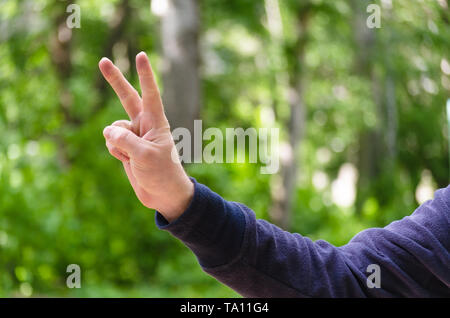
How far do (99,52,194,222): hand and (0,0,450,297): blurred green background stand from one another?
62.1 inches

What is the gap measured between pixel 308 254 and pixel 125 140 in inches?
15.1

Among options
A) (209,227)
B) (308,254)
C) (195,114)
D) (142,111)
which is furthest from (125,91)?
(195,114)

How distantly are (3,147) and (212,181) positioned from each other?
1.41 meters

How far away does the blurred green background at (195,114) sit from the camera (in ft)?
10.9

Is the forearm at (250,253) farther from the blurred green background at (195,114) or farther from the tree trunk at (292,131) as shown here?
the tree trunk at (292,131)

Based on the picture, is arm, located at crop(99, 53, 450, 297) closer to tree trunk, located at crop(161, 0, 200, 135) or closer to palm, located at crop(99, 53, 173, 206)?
palm, located at crop(99, 53, 173, 206)

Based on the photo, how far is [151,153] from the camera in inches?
33.7

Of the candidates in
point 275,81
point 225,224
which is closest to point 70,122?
point 275,81

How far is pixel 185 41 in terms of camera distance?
391 cm

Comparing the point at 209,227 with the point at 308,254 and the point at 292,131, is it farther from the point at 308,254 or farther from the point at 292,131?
the point at 292,131

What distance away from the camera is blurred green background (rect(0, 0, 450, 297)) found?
131 inches

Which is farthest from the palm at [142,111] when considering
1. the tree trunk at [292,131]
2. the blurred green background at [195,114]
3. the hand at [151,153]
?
the tree trunk at [292,131]

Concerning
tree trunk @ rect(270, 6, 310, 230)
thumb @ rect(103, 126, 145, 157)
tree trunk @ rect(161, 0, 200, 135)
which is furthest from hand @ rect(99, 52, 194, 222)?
tree trunk @ rect(270, 6, 310, 230)

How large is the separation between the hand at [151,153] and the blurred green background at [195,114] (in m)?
1.58
